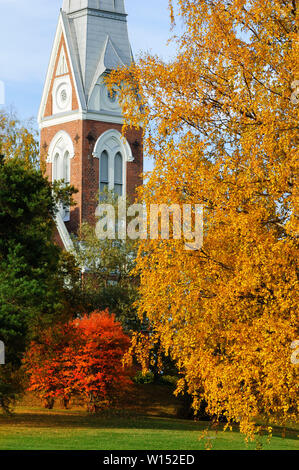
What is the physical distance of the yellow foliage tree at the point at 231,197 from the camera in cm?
1363

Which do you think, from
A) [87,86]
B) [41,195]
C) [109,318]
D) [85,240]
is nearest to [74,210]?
[87,86]

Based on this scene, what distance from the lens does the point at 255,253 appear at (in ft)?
44.9

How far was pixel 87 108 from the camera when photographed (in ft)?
179

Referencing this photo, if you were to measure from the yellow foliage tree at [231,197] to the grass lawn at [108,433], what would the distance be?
399 centimetres

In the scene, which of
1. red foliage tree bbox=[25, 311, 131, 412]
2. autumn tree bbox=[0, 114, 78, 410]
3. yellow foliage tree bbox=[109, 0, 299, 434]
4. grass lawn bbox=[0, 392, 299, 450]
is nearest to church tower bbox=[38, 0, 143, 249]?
red foliage tree bbox=[25, 311, 131, 412]

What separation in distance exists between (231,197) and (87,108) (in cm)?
4142

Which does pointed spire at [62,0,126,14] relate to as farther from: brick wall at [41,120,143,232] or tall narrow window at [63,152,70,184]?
tall narrow window at [63,152,70,184]

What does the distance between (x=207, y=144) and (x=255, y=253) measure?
2.78 metres

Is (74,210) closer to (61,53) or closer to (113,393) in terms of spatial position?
(61,53)

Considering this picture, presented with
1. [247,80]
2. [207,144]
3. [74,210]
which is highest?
[74,210]

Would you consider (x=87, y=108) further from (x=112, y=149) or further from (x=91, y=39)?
(x=91, y=39)

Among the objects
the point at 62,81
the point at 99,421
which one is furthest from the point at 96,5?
the point at 99,421

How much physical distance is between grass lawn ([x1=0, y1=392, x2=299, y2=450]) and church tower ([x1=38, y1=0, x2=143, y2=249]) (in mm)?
21168

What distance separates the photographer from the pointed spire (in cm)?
5547
